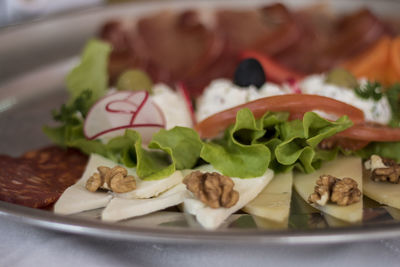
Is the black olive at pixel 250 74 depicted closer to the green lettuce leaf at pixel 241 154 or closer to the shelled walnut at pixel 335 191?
the green lettuce leaf at pixel 241 154

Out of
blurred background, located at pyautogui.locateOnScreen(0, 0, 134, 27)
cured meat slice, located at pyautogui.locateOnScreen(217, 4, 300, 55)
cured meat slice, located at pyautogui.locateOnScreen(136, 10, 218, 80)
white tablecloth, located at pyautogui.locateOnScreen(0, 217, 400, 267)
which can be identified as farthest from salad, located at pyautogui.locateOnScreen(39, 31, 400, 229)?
blurred background, located at pyautogui.locateOnScreen(0, 0, 134, 27)

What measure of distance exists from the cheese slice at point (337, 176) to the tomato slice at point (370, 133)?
8 centimetres

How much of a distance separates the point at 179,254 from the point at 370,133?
2.84ft

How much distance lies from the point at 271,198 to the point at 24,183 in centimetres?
86

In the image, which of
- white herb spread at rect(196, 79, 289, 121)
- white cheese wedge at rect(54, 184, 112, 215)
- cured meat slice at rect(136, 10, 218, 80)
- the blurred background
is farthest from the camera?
the blurred background

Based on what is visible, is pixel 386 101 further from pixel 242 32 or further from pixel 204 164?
pixel 242 32

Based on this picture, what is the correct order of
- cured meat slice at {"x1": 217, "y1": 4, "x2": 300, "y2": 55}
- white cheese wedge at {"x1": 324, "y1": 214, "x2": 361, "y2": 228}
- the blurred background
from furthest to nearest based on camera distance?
the blurred background → cured meat slice at {"x1": 217, "y1": 4, "x2": 300, "y2": 55} → white cheese wedge at {"x1": 324, "y1": 214, "x2": 361, "y2": 228}

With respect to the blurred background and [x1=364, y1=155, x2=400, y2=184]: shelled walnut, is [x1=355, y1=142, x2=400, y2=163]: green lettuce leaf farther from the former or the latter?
the blurred background

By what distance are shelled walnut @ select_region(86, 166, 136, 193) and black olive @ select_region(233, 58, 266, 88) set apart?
2.21 ft

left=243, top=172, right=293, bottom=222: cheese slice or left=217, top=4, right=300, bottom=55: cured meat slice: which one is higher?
left=217, top=4, right=300, bottom=55: cured meat slice

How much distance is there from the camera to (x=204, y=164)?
2.01 metres

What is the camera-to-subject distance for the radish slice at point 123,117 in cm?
209

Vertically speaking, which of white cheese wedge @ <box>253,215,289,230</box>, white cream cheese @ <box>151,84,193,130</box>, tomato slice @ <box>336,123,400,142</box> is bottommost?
white cheese wedge @ <box>253,215,289,230</box>

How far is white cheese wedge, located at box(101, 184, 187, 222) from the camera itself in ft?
5.14
